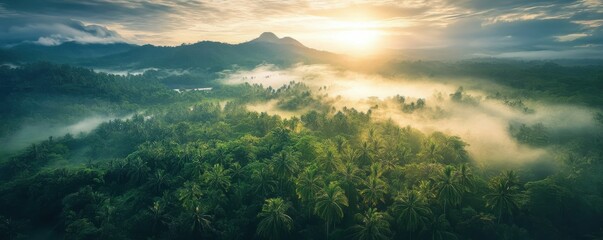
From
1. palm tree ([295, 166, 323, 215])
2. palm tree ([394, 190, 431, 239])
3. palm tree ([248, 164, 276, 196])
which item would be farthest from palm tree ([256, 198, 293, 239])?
palm tree ([394, 190, 431, 239])

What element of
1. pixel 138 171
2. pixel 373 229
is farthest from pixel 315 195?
pixel 138 171

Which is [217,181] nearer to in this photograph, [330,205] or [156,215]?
[156,215]

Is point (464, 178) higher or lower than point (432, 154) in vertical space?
higher

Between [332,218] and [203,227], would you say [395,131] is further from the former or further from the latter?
[203,227]

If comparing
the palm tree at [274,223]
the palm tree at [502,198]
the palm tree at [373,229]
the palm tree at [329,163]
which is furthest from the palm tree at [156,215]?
the palm tree at [502,198]

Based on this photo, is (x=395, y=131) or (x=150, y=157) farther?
(x=395, y=131)

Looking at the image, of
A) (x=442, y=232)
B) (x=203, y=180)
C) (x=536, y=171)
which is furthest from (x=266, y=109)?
(x=442, y=232)
